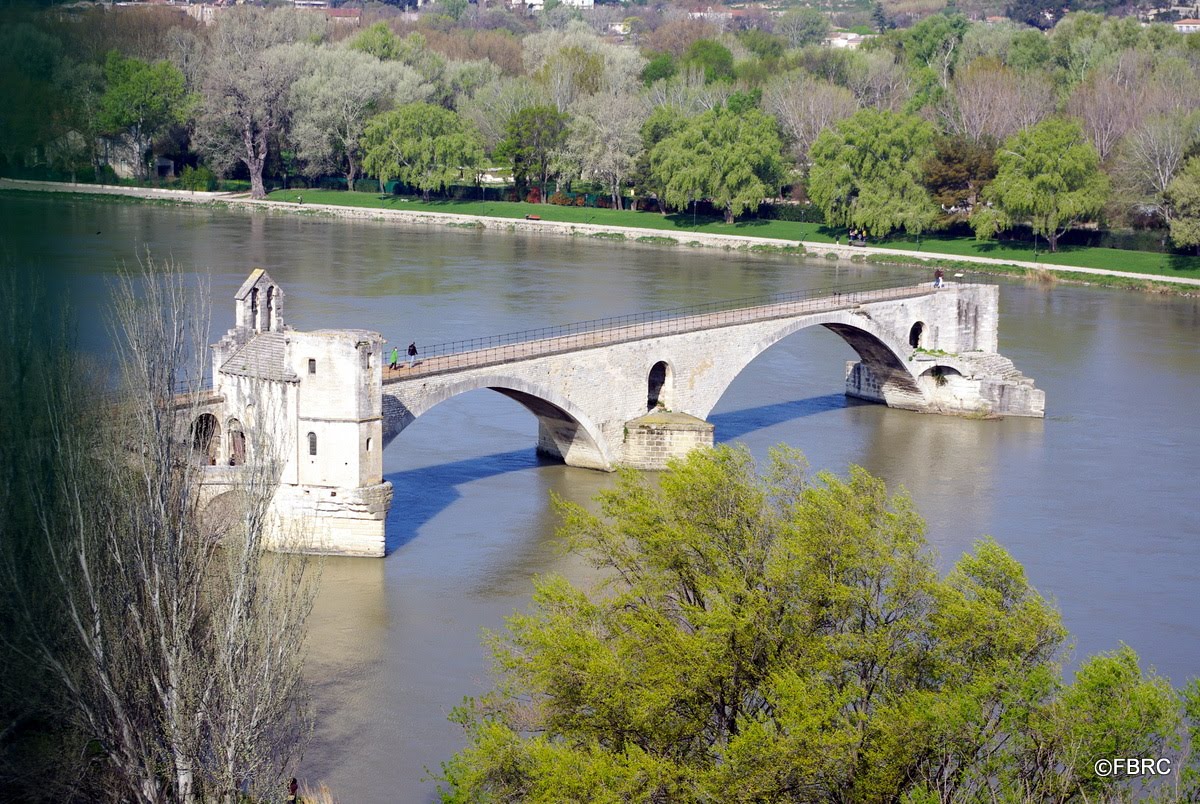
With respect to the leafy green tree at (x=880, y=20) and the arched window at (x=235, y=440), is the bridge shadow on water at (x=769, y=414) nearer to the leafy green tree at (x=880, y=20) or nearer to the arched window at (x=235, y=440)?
the arched window at (x=235, y=440)

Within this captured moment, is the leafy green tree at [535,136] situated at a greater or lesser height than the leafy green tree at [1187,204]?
greater

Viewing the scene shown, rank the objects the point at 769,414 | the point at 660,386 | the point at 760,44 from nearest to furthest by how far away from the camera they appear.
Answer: the point at 660,386
the point at 769,414
the point at 760,44

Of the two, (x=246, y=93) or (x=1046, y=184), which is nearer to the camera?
(x=1046, y=184)

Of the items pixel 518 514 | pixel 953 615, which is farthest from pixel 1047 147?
pixel 953 615

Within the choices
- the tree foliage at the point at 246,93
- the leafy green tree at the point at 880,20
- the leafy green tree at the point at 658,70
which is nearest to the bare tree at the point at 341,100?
the tree foliage at the point at 246,93

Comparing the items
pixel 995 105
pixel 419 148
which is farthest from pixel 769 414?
pixel 419 148

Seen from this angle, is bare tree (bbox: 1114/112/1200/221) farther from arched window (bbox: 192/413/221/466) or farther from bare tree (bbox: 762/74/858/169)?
arched window (bbox: 192/413/221/466)

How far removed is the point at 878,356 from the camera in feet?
150

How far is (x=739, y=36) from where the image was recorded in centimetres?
12862

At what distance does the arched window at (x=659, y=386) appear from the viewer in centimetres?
3794

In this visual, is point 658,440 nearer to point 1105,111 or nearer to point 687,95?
point 1105,111

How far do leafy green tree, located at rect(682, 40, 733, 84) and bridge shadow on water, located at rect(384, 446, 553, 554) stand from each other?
216 feet

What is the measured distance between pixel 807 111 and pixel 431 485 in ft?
183

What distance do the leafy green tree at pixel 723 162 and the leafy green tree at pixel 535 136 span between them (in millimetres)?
6283
